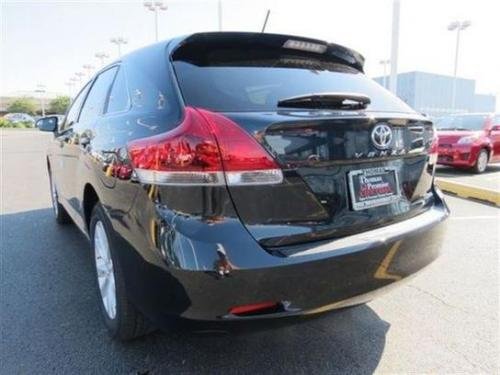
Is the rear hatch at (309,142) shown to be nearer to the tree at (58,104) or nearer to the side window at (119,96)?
the side window at (119,96)

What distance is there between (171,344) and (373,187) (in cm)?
139

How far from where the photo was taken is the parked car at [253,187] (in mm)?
1677

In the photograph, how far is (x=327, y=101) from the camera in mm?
1999

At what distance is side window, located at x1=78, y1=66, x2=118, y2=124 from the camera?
9.51 feet

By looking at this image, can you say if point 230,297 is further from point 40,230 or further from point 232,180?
point 40,230

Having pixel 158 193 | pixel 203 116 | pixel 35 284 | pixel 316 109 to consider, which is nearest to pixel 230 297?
pixel 158 193

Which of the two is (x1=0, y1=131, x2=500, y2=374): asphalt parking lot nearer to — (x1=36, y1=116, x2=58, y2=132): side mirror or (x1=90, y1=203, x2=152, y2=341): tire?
(x1=90, y1=203, x2=152, y2=341): tire

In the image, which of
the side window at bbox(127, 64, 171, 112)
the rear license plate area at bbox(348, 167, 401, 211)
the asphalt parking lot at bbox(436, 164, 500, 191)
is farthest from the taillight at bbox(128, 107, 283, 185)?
the asphalt parking lot at bbox(436, 164, 500, 191)

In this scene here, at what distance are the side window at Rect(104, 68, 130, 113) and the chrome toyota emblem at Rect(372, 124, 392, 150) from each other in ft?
4.32

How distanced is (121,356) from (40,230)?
2929 mm

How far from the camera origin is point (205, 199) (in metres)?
1.68

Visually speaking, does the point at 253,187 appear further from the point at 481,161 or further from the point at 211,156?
the point at 481,161

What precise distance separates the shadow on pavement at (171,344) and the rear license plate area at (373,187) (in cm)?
52

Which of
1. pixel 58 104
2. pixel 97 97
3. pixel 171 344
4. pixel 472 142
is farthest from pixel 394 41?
pixel 58 104
